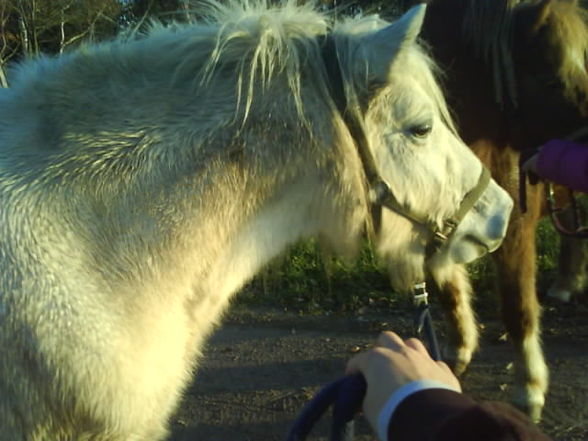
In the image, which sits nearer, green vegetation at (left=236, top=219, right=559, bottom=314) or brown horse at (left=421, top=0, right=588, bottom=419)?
brown horse at (left=421, top=0, right=588, bottom=419)

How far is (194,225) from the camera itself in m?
1.89

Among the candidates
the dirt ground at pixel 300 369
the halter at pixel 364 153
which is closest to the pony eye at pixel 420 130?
the halter at pixel 364 153

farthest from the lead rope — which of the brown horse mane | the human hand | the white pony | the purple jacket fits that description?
the brown horse mane

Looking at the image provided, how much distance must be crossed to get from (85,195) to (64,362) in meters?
0.43

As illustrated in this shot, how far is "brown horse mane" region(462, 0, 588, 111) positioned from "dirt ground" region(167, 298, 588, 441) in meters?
1.62

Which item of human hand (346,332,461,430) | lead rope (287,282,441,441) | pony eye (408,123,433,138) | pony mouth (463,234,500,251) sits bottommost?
pony mouth (463,234,500,251)

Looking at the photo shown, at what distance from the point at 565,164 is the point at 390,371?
6.21ft

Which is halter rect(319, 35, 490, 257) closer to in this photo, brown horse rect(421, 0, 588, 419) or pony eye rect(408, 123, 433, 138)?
pony eye rect(408, 123, 433, 138)

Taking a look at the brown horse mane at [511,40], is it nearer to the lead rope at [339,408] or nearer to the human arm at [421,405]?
the human arm at [421,405]

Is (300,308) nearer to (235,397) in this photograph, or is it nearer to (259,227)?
(235,397)

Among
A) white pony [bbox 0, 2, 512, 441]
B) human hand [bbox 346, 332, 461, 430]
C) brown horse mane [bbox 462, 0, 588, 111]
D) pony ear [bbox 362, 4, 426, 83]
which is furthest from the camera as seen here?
brown horse mane [bbox 462, 0, 588, 111]

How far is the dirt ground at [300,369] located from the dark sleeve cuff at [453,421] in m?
2.44

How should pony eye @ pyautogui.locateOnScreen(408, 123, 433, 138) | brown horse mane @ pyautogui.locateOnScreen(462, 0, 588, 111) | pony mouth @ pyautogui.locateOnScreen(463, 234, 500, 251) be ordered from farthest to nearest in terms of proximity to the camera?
brown horse mane @ pyautogui.locateOnScreen(462, 0, 588, 111), pony mouth @ pyautogui.locateOnScreen(463, 234, 500, 251), pony eye @ pyautogui.locateOnScreen(408, 123, 433, 138)

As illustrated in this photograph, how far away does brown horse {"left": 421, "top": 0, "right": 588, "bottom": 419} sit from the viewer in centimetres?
354
